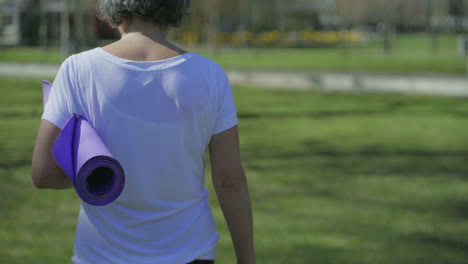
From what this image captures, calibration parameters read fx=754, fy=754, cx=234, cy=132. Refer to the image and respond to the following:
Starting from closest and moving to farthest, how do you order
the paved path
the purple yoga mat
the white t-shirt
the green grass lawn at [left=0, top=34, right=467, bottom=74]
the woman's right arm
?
the purple yoga mat, the white t-shirt, the woman's right arm, the paved path, the green grass lawn at [left=0, top=34, right=467, bottom=74]

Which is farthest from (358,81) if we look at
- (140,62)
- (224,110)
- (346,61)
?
(140,62)

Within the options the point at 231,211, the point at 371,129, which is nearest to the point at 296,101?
the point at 371,129

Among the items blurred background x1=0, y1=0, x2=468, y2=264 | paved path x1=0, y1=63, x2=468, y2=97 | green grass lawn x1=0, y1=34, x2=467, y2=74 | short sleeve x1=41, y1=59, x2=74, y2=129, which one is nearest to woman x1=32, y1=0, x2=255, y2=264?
short sleeve x1=41, y1=59, x2=74, y2=129

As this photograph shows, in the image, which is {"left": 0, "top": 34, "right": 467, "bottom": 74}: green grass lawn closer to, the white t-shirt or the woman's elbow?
the white t-shirt

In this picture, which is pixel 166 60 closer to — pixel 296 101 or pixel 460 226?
pixel 460 226

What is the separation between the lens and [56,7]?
5503 cm

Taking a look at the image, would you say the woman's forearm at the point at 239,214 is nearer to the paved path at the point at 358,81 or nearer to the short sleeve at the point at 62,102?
the short sleeve at the point at 62,102

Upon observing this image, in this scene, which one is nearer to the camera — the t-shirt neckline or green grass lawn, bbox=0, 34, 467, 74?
the t-shirt neckline

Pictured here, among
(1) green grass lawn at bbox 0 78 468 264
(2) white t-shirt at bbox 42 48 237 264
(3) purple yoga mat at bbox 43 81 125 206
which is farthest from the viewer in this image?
(1) green grass lawn at bbox 0 78 468 264

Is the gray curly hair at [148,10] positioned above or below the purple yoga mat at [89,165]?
above

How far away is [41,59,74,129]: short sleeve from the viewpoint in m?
1.96

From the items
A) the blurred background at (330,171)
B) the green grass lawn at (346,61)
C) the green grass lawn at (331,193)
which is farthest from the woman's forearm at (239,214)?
the green grass lawn at (346,61)

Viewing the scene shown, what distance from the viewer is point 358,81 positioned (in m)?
19.5

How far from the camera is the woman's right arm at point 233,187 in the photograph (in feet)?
6.85
